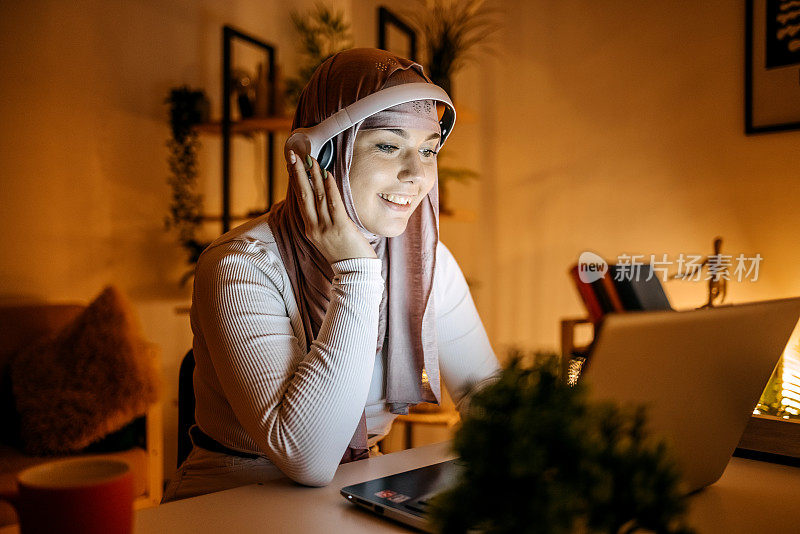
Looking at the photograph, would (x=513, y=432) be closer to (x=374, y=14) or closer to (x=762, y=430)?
Answer: (x=762, y=430)

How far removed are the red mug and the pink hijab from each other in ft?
1.99

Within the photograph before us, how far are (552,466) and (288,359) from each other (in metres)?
0.64

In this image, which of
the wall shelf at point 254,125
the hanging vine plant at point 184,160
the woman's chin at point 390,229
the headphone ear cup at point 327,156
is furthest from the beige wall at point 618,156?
the headphone ear cup at point 327,156

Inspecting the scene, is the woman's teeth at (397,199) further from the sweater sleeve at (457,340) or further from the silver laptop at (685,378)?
the silver laptop at (685,378)

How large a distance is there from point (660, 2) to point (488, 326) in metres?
1.82

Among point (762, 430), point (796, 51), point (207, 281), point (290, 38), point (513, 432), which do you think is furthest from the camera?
point (290, 38)

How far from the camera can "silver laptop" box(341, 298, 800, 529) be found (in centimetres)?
51

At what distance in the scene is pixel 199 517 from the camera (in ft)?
2.26

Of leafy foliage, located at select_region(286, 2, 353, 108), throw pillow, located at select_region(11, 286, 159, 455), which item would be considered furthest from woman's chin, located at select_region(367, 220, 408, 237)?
leafy foliage, located at select_region(286, 2, 353, 108)

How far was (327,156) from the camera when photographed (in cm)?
115

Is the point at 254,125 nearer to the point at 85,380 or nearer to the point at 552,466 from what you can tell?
the point at 85,380

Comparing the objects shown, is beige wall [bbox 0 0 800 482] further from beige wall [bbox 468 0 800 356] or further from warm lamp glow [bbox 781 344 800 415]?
warm lamp glow [bbox 781 344 800 415]

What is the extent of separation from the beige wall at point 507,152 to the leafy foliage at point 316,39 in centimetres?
13

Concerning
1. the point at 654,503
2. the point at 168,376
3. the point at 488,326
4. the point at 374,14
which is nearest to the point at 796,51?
the point at 488,326
